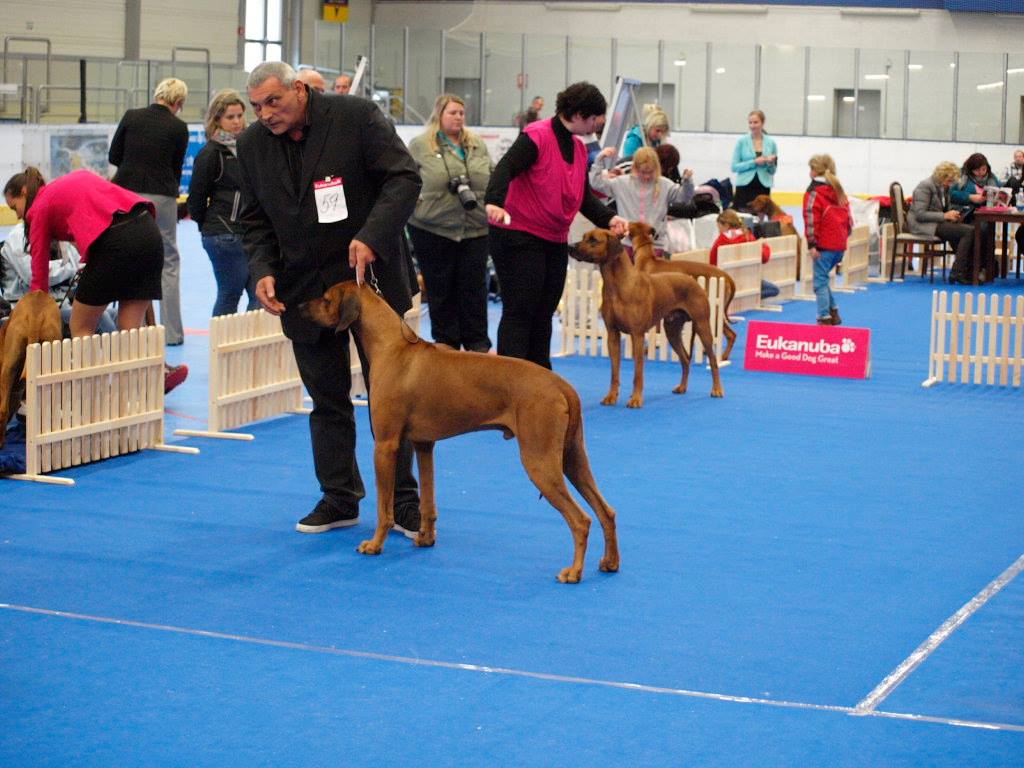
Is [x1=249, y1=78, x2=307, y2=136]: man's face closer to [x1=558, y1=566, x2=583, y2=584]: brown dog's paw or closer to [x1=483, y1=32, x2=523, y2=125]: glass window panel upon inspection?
[x1=558, y1=566, x2=583, y2=584]: brown dog's paw

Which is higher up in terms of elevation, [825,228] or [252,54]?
[252,54]

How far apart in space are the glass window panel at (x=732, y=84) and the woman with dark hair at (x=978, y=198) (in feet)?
39.0

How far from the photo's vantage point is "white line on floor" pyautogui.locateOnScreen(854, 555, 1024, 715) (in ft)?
12.2

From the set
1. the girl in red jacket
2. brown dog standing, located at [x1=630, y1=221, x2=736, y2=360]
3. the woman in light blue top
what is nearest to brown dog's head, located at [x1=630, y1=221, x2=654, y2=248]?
brown dog standing, located at [x1=630, y1=221, x2=736, y2=360]

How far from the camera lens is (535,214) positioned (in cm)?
718

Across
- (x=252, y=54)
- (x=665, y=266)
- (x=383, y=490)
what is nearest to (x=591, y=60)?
(x=252, y=54)

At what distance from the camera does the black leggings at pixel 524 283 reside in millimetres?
7203

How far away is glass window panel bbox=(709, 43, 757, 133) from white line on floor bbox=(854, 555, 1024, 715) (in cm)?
2445

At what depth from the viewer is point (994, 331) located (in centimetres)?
927

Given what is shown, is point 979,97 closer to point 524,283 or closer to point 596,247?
point 596,247

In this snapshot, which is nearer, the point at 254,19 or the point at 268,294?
the point at 268,294

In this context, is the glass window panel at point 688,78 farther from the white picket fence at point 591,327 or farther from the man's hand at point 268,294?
the man's hand at point 268,294

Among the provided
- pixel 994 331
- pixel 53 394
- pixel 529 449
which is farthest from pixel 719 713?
pixel 994 331

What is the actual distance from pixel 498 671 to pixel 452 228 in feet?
16.6
